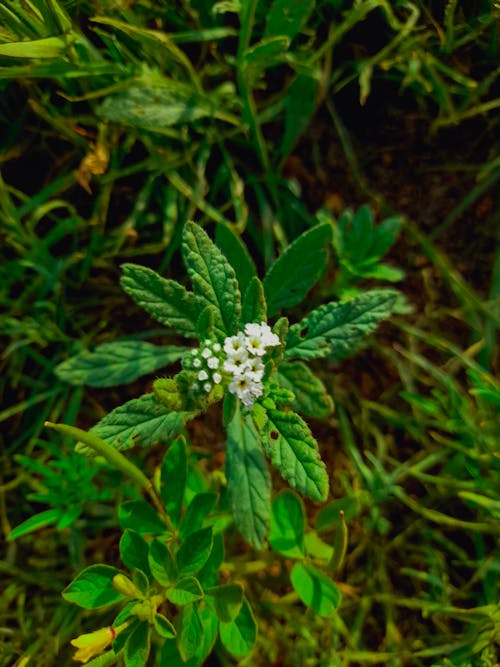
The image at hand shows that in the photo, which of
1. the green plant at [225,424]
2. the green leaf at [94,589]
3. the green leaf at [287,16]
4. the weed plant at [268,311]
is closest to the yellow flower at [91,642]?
the green plant at [225,424]

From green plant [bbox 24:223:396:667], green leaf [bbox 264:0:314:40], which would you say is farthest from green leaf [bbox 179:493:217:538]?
green leaf [bbox 264:0:314:40]

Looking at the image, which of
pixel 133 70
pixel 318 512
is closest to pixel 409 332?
pixel 318 512

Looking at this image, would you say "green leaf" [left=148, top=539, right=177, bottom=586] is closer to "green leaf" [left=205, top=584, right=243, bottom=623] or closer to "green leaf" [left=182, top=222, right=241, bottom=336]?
"green leaf" [left=205, top=584, right=243, bottom=623]

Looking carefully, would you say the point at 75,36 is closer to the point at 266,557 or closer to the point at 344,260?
the point at 344,260

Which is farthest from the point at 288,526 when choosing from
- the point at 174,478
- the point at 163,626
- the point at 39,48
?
the point at 39,48

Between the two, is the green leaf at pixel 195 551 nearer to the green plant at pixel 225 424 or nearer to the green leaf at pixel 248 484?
the green plant at pixel 225 424

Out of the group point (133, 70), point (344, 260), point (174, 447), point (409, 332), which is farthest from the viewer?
point (409, 332)

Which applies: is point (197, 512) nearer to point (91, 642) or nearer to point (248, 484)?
point (248, 484)
